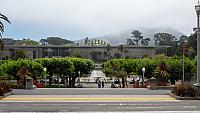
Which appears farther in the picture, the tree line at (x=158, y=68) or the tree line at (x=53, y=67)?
the tree line at (x=53, y=67)

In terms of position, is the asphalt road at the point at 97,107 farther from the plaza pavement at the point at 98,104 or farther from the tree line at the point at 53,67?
the tree line at the point at 53,67

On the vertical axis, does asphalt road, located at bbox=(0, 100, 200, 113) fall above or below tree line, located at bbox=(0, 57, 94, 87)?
below

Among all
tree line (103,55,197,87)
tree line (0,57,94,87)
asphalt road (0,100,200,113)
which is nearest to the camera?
asphalt road (0,100,200,113)

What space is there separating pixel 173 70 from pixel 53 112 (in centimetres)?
5125

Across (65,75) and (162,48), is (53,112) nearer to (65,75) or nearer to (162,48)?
(65,75)

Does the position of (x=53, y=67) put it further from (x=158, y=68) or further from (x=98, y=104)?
(x=98, y=104)

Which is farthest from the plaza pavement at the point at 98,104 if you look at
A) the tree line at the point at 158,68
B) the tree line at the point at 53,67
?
the tree line at the point at 53,67

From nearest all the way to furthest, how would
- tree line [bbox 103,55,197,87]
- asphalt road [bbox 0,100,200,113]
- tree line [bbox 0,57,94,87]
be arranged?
1. asphalt road [bbox 0,100,200,113]
2. tree line [bbox 103,55,197,87]
3. tree line [bbox 0,57,94,87]

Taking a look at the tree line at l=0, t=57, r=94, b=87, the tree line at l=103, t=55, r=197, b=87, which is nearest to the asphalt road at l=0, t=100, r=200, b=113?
the tree line at l=103, t=55, r=197, b=87

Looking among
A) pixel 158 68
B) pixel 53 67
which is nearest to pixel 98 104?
pixel 158 68

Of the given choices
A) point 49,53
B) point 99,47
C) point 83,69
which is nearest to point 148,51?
point 99,47

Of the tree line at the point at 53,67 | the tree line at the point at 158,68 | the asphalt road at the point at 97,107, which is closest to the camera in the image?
the asphalt road at the point at 97,107

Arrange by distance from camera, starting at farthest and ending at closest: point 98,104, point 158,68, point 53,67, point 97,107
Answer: point 53,67
point 158,68
point 98,104
point 97,107

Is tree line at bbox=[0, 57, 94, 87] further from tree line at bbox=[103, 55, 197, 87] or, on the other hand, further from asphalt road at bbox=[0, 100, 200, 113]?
asphalt road at bbox=[0, 100, 200, 113]
